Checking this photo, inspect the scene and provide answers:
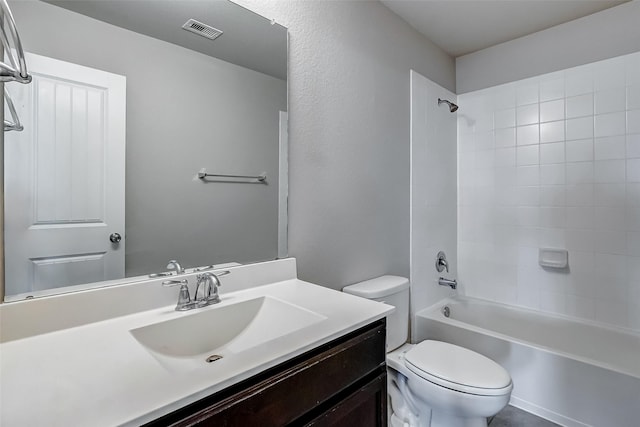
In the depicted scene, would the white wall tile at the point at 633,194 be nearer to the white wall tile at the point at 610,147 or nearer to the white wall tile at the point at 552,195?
the white wall tile at the point at 610,147

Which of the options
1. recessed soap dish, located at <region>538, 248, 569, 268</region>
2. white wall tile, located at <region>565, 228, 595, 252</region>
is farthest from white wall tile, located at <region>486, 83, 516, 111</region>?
recessed soap dish, located at <region>538, 248, 569, 268</region>

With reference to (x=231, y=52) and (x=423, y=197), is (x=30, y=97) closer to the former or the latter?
(x=231, y=52)

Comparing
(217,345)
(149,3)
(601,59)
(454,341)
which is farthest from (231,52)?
(601,59)

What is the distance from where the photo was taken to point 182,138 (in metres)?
1.12

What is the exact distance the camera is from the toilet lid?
129 cm

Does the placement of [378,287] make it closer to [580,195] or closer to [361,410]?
[361,410]

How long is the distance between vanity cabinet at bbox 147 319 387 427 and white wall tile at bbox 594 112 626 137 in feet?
7.01

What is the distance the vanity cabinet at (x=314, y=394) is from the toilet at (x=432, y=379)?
1.69 ft

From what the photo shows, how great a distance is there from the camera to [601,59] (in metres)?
2.03

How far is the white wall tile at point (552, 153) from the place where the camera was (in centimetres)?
218

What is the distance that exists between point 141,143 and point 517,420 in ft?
7.64

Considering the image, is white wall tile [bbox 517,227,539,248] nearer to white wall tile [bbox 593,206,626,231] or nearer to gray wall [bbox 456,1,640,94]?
white wall tile [bbox 593,206,626,231]

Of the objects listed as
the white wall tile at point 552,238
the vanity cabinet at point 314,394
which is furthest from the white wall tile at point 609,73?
the vanity cabinet at point 314,394

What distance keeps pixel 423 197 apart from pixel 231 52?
1.58 meters
